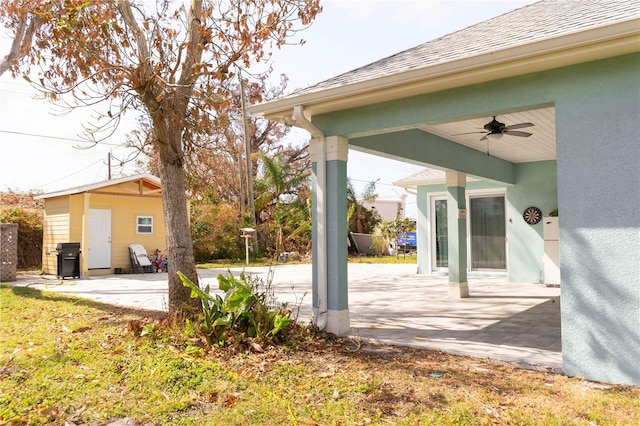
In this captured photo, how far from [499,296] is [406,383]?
600 centimetres

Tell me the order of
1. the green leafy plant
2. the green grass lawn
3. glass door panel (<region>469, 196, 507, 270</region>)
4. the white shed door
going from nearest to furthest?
1. the green grass lawn
2. the green leafy plant
3. glass door panel (<region>469, 196, 507, 270</region>)
4. the white shed door

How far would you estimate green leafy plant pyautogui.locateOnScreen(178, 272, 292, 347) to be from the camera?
4988 mm

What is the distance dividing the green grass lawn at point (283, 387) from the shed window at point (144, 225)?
9923mm

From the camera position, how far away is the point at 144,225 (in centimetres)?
1528

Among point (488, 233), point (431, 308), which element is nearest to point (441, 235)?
point (488, 233)

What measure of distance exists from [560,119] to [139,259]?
1307cm

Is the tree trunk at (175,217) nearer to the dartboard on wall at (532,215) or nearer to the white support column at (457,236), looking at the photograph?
the white support column at (457,236)

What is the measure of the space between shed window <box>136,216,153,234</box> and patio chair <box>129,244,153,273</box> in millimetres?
652

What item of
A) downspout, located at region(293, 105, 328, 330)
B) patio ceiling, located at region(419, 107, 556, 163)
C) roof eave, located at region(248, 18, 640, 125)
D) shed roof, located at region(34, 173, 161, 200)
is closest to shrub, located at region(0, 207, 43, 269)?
shed roof, located at region(34, 173, 161, 200)

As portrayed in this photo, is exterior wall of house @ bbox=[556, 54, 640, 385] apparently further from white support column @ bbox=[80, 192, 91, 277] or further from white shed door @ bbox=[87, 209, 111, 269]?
white shed door @ bbox=[87, 209, 111, 269]

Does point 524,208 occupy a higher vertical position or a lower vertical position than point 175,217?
higher

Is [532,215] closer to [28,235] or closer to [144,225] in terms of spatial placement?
[144,225]

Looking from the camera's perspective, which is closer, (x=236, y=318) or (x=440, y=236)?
(x=236, y=318)

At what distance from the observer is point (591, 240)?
3955 mm
